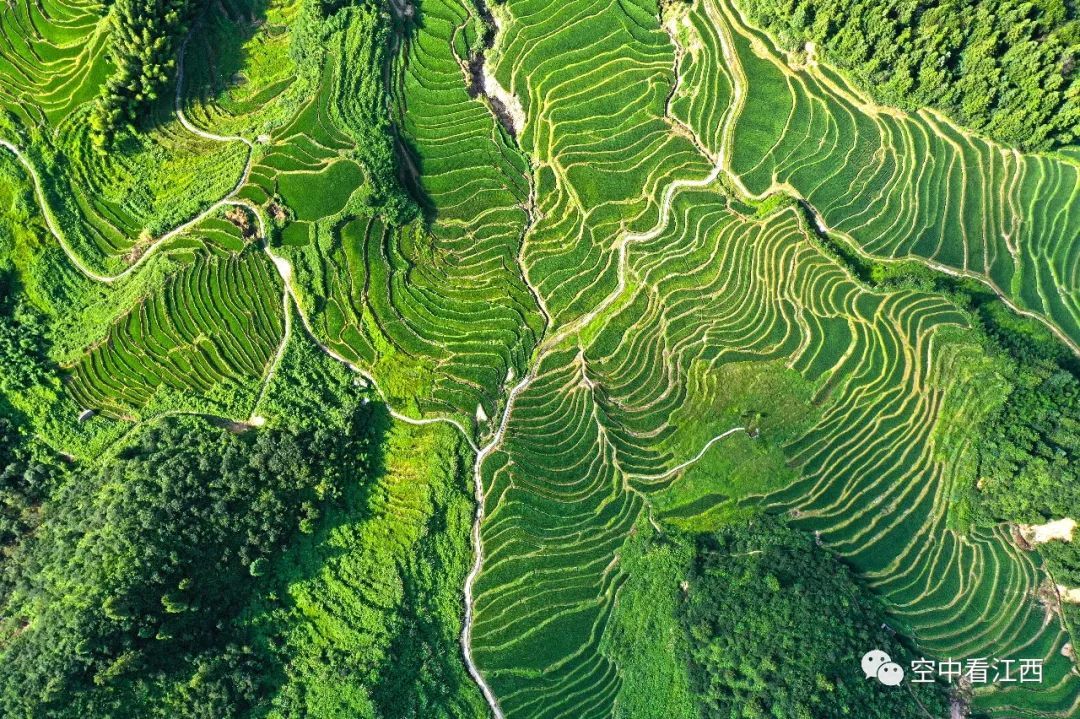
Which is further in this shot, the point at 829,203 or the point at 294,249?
the point at 829,203

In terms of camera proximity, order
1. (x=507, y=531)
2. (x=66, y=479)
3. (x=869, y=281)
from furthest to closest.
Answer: (x=869, y=281) < (x=507, y=531) < (x=66, y=479)

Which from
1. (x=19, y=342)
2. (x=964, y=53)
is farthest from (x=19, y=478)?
(x=964, y=53)

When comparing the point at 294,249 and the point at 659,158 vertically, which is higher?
the point at 294,249

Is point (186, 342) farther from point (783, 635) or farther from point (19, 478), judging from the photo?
point (783, 635)

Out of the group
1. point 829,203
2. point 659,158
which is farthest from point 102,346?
point 829,203

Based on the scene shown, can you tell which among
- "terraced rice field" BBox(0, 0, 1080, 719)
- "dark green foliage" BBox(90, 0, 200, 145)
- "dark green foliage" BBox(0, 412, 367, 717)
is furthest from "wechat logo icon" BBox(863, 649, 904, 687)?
"dark green foliage" BBox(90, 0, 200, 145)

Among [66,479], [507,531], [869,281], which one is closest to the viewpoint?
[66,479]

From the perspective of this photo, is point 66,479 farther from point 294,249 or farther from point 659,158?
point 659,158

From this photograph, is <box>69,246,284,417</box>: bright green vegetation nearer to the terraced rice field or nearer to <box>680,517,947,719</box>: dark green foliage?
the terraced rice field
